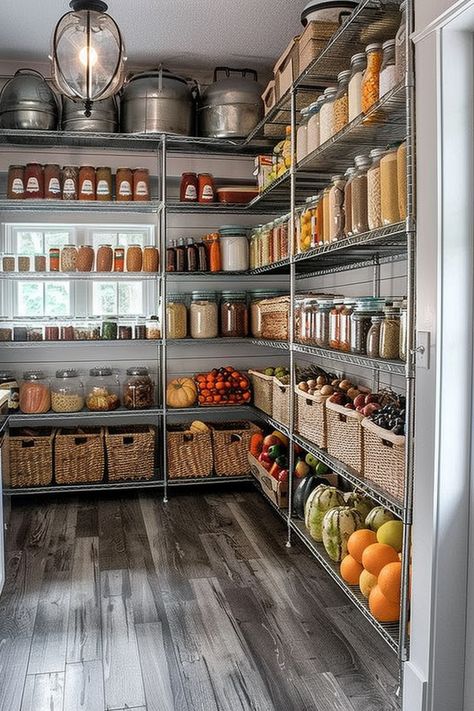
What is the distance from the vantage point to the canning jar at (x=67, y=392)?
4.37 m

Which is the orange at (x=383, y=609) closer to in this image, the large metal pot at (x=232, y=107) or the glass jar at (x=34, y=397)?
the glass jar at (x=34, y=397)

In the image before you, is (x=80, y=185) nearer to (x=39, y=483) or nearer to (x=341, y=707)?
(x=39, y=483)

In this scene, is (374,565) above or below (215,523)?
above

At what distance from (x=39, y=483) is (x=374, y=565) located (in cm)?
254

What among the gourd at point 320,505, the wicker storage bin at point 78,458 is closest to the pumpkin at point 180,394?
the wicker storage bin at point 78,458

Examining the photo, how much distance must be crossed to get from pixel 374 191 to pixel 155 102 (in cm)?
228

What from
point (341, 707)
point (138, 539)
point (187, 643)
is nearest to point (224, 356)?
point (138, 539)

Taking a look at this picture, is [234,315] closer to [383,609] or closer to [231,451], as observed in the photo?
[231,451]

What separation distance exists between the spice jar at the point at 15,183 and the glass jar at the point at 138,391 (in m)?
1.33

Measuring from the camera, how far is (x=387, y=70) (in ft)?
Answer: 7.55

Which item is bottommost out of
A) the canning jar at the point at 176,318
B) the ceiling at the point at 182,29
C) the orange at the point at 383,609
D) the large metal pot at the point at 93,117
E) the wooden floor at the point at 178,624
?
the wooden floor at the point at 178,624

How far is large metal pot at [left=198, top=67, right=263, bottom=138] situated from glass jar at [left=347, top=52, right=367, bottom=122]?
1.78 m

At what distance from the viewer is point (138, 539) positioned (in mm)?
3672

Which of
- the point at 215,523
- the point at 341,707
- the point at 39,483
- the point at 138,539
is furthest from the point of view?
the point at 39,483
